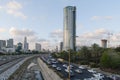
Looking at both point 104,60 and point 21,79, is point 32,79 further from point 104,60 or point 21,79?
point 104,60

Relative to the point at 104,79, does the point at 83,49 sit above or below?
above

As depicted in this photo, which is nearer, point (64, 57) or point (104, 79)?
point (104, 79)

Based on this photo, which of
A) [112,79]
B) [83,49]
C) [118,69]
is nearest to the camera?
[112,79]

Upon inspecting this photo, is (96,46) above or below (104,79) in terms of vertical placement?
above

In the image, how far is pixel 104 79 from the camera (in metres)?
70.8

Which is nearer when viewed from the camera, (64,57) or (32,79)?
(32,79)

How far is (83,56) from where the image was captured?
16475cm

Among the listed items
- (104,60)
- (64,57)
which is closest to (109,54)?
(104,60)

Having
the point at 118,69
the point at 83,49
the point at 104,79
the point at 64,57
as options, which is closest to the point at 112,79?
the point at 104,79

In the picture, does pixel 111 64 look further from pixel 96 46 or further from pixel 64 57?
pixel 64 57

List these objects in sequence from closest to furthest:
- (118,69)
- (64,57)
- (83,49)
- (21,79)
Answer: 1. (21,79)
2. (118,69)
3. (83,49)
4. (64,57)

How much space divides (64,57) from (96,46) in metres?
A: 30.9

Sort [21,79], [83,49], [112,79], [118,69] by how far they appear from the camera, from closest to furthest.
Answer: [112,79] → [21,79] → [118,69] → [83,49]

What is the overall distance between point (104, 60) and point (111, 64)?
482 cm
